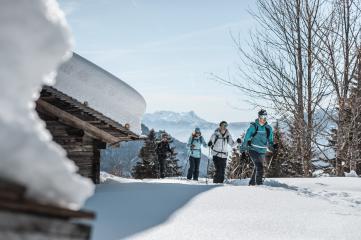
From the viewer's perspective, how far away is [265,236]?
579 centimetres

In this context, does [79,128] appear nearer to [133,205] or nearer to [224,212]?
[133,205]

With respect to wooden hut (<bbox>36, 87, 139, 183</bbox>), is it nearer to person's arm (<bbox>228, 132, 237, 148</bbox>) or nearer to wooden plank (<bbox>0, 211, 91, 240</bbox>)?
person's arm (<bbox>228, 132, 237, 148</bbox>)

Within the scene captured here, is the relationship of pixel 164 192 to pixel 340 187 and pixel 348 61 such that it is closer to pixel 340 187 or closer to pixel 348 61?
pixel 340 187

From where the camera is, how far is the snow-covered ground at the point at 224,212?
593 cm

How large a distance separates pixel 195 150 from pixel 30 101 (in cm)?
1255

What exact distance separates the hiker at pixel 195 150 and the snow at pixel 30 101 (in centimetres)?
1236

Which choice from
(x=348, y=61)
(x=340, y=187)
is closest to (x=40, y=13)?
(x=340, y=187)

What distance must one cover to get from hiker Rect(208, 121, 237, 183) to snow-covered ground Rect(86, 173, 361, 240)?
2.75 meters

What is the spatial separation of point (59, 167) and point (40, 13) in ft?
1.48

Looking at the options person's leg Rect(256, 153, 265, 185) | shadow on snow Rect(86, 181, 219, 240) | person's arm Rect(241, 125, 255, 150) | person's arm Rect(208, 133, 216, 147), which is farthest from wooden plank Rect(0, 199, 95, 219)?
person's arm Rect(208, 133, 216, 147)

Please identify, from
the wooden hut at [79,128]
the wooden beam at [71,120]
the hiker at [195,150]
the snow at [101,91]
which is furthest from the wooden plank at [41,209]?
the hiker at [195,150]

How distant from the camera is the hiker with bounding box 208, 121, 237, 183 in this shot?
12.2 meters

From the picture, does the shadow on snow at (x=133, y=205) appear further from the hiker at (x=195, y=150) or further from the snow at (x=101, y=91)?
the hiker at (x=195, y=150)

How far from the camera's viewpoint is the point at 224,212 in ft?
23.1
